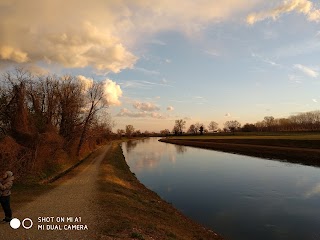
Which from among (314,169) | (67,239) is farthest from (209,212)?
(314,169)

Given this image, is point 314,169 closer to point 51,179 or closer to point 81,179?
point 81,179

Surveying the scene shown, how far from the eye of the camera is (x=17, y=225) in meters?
11.2

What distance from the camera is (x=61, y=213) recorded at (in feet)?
43.6

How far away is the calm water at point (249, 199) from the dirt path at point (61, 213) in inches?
268

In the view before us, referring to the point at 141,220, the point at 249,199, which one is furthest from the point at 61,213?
the point at 249,199

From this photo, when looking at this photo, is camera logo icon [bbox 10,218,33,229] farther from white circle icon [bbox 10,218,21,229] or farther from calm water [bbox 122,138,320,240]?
calm water [bbox 122,138,320,240]

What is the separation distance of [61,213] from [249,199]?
1424 cm

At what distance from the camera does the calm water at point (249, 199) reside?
1525cm

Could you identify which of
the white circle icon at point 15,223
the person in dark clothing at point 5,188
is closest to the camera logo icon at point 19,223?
the white circle icon at point 15,223

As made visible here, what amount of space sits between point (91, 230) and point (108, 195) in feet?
23.6

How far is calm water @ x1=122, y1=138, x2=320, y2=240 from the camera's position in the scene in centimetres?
1525

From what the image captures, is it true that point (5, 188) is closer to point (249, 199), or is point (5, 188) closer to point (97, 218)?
point (97, 218)

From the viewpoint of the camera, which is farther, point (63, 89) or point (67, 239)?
point (63, 89)

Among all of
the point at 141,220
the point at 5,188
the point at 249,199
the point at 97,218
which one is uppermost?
the point at 5,188
